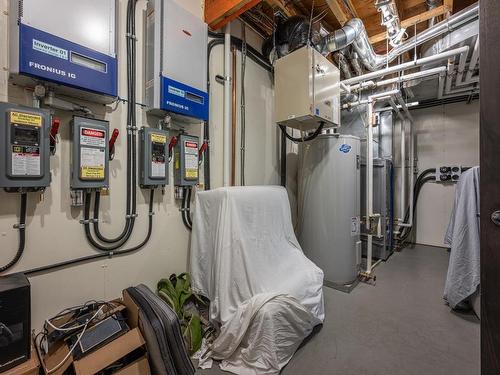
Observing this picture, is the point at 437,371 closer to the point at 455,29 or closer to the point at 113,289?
the point at 113,289

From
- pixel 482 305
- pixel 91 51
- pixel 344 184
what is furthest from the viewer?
pixel 344 184

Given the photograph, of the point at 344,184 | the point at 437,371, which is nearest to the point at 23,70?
the point at 344,184

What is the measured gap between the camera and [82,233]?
1.41 m

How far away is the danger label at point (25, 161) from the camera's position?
1.08m

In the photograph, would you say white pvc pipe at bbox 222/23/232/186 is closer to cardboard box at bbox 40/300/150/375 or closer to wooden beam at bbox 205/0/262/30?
wooden beam at bbox 205/0/262/30

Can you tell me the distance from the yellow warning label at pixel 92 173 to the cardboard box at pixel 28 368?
87cm

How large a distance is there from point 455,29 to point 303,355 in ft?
10.4

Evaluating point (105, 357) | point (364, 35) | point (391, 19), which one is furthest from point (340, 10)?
point (105, 357)

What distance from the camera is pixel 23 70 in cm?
107

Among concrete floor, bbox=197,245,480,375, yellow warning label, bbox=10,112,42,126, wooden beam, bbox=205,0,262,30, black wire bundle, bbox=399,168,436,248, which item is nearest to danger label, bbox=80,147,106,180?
yellow warning label, bbox=10,112,42,126

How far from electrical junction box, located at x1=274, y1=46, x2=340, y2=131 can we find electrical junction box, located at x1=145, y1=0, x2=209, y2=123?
0.77 m

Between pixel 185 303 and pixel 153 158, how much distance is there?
113cm

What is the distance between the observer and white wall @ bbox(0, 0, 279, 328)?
1217 millimetres

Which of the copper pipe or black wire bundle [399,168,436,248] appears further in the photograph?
black wire bundle [399,168,436,248]
